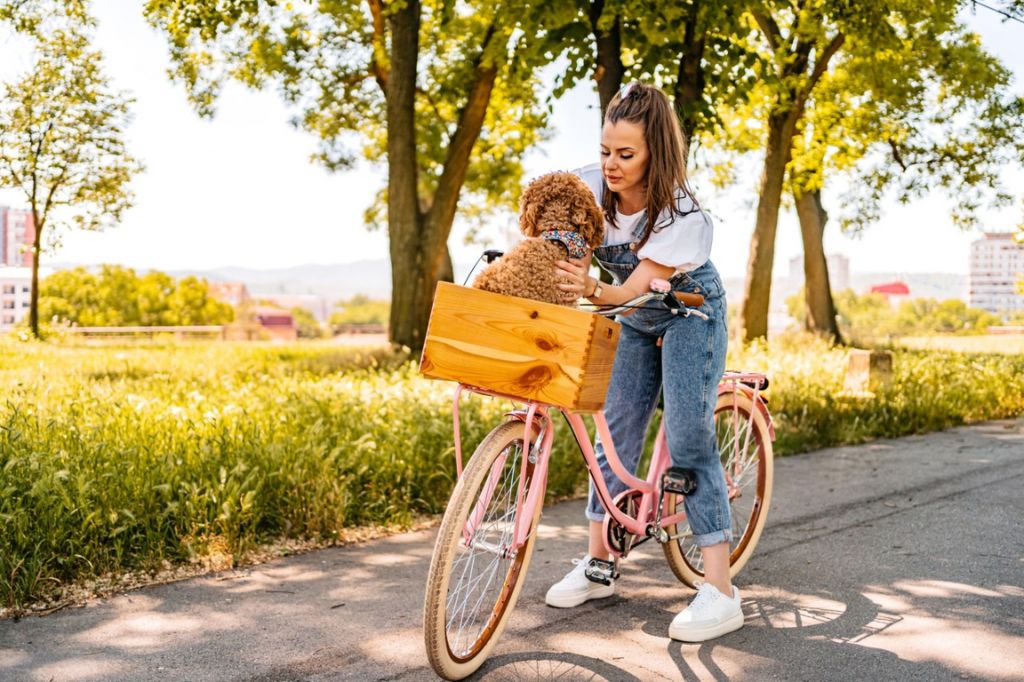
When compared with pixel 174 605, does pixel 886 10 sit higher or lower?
higher

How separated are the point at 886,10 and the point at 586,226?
39.4 feet

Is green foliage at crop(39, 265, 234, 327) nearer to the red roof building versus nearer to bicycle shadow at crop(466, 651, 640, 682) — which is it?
bicycle shadow at crop(466, 651, 640, 682)

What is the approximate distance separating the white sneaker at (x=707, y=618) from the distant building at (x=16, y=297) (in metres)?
27.1

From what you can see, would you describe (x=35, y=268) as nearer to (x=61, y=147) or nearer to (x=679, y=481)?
(x=61, y=147)

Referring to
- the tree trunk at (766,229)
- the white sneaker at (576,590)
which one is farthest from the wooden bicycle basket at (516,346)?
the tree trunk at (766,229)

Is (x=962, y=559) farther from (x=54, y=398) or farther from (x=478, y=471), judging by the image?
(x=54, y=398)

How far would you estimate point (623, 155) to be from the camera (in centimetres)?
376

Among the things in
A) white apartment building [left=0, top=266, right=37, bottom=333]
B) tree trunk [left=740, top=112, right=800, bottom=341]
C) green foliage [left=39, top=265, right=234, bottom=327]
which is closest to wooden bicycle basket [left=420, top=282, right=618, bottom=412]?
tree trunk [left=740, top=112, right=800, bottom=341]

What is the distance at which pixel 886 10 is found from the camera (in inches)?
540

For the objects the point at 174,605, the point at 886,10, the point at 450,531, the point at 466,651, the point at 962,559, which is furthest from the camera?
the point at 886,10

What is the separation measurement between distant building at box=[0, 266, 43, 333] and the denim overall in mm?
A: 26817

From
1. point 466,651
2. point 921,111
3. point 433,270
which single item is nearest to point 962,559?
point 466,651

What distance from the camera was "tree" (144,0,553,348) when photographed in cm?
1402

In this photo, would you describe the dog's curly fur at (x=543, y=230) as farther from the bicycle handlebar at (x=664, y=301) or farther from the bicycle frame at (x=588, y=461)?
the bicycle frame at (x=588, y=461)
